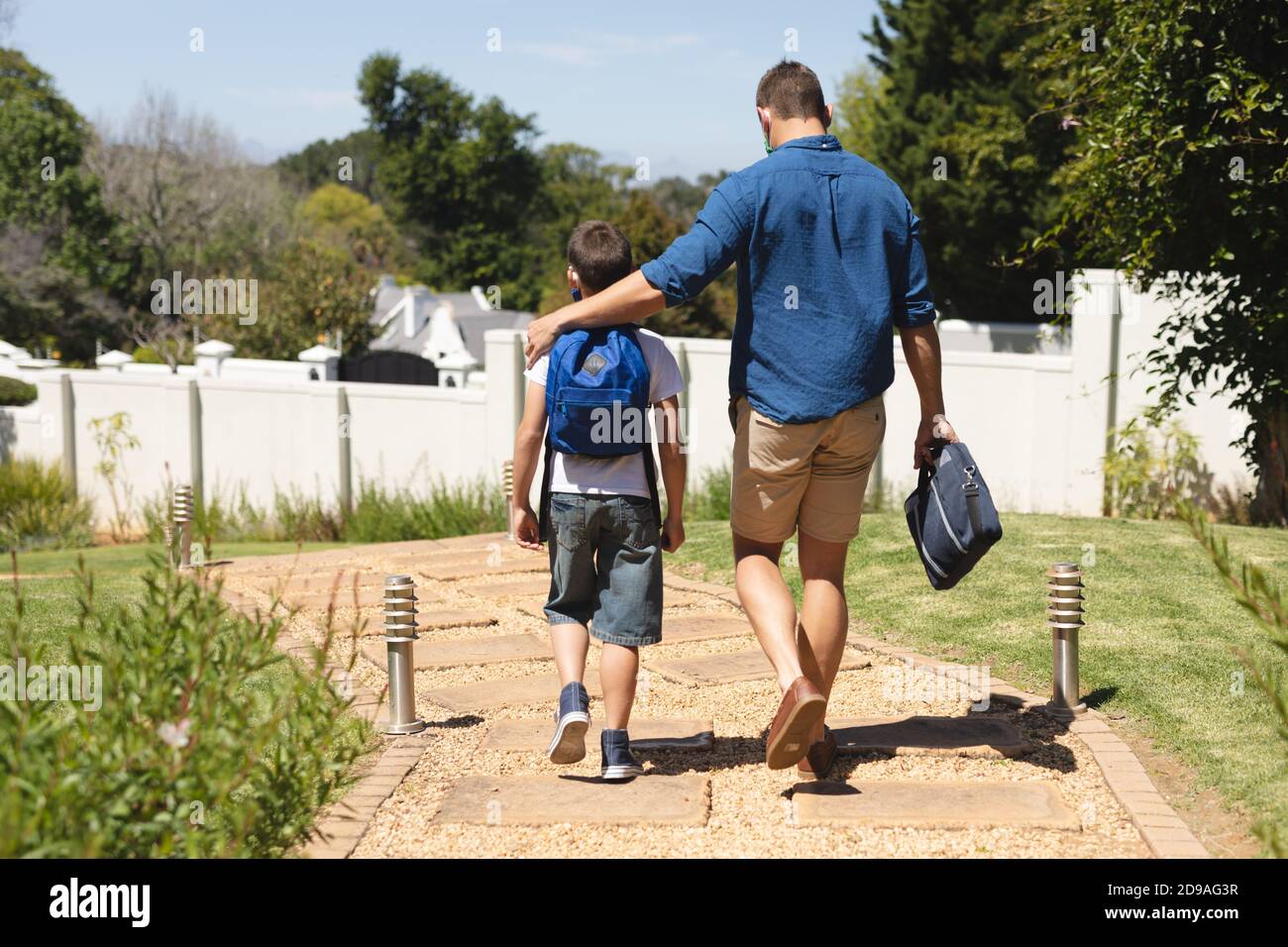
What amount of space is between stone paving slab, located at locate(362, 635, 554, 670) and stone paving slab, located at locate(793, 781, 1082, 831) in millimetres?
2501

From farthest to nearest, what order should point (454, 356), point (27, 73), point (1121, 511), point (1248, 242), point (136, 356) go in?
point (27, 73) < point (136, 356) < point (454, 356) < point (1121, 511) < point (1248, 242)

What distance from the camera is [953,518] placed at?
14.2ft

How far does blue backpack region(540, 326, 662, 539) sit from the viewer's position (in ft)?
14.1

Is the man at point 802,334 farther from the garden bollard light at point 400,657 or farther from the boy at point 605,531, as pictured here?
the garden bollard light at point 400,657

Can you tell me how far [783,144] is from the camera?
14.1ft

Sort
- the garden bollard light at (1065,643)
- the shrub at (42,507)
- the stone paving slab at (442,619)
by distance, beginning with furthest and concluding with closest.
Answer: the shrub at (42,507) < the stone paving slab at (442,619) < the garden bollard light at (1065,643)

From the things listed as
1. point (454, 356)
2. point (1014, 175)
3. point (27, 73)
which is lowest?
point (454, 356)

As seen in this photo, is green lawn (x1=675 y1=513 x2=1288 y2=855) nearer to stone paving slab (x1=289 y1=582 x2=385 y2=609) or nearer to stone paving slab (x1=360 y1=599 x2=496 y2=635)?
stone paving slab (x1=360 y1=599 x2=496 y2=635)

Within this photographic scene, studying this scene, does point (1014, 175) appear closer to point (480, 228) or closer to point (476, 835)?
point (476, 835)

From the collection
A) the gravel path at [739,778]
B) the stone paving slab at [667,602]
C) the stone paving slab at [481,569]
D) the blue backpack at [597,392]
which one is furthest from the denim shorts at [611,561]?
the stone paving slab at [481,569]

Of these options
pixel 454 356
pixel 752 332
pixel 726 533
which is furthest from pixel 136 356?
pixel 752 332

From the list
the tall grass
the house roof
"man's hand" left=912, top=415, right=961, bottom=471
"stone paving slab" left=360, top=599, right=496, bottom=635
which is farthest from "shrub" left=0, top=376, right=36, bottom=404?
"man's hand" left=912, top=415, right=961, bottom=471

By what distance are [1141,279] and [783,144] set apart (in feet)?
23.3

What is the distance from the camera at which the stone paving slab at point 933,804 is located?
411cm
